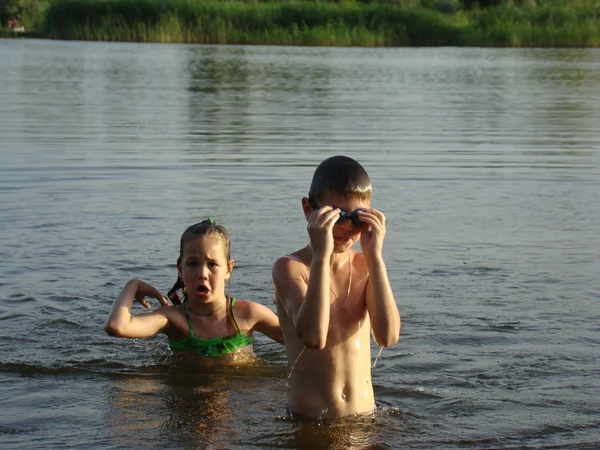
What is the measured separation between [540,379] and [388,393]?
819 millimetres

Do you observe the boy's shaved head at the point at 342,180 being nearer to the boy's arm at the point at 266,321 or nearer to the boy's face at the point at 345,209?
the boy's face at the point at 345,209

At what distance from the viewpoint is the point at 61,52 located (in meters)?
37.8

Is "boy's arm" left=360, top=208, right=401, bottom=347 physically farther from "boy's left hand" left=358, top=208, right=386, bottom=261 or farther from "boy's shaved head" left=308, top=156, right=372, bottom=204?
"boy's shaved head" left=308, top=156, right=372, bottom=204

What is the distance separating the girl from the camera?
564 centimetres

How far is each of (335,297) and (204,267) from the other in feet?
4.67

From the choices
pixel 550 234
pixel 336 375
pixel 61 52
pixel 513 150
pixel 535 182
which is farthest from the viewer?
pixel 61 52

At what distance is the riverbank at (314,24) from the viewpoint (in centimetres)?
4553

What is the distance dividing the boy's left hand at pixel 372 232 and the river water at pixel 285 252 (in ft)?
3.02

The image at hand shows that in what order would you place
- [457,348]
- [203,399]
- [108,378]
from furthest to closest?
[457,348]
[108,378]
[203,399]

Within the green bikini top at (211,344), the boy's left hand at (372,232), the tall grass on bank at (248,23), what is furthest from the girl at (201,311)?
A: the tall grass on bank at (248,23)

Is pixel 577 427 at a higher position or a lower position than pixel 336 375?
lower

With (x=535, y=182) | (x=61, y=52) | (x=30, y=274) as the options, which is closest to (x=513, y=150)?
(x=535, y=182)

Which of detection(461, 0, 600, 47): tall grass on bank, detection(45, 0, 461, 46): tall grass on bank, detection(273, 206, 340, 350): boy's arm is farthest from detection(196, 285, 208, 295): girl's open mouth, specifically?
detection(461, 0, 600, 47): tall grass on bank

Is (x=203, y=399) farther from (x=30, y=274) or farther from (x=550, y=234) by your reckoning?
(x=550, y=234)
